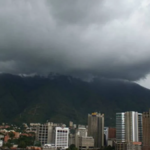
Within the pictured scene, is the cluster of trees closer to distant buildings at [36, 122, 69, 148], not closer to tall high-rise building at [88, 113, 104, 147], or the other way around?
distant buildings at [36, 122, 69, 148]

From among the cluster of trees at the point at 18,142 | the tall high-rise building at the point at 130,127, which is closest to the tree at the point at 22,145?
the cluster of trees at the point at 18,142

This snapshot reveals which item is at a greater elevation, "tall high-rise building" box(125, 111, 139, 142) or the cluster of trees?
"tall high-rise building" box(125, 111, 139, 142)

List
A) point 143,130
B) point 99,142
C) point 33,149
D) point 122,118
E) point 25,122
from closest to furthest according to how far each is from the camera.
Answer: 1. point 33,149
2. point 143,130
3. point 122,118
4. point 99,142
5. point 25,122

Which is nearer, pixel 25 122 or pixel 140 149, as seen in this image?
pixel 140 149

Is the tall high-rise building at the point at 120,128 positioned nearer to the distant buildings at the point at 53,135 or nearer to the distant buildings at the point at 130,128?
the distant buildings at the point at 130,128

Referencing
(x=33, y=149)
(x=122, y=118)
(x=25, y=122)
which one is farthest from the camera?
(x=25, y=122)

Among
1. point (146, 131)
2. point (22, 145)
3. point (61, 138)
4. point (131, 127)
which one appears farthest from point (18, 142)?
point (146, 131)

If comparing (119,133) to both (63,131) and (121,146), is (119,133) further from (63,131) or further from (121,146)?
(63,131)

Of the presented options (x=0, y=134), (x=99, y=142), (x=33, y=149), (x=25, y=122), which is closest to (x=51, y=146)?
(x=33, y=149)

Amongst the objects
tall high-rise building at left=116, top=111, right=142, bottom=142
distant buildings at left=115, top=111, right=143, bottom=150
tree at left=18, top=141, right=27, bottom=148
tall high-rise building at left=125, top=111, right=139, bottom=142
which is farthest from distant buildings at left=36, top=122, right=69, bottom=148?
tall high-rise building at left=125, top=111, right=139, bottom=142
